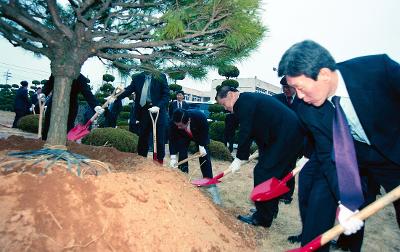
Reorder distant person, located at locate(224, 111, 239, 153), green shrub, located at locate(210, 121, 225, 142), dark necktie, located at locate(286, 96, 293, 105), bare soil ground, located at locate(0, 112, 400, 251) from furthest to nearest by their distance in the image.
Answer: green shrub, located at locate(210, 121, 225, 142) < distant person, located at locate(224, 111, 239, 153) < dark necktie, located at locate(286, 96, 293, 105) < bare soil ground, located at locate(0, 112, 400, 251)

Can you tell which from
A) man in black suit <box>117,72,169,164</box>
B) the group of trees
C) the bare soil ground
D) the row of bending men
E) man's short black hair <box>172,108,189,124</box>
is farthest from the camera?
man in black suit <box>117,72,169,164</box>

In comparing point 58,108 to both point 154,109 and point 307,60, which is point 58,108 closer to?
point 154,109

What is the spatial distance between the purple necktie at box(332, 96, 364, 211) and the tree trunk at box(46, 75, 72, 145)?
7.69 ft

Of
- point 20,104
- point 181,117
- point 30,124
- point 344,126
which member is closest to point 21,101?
point 20,104

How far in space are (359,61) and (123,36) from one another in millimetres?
2102

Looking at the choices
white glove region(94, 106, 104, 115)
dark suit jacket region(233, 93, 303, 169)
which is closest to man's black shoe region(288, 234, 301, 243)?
dark suit jacket region(233, 93, 303, 169)

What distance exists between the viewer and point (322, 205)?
1.93 metres

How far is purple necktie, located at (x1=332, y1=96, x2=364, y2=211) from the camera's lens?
5.35 feet

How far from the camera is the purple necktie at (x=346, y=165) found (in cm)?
163

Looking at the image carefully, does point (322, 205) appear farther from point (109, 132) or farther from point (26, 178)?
point (109, 132)

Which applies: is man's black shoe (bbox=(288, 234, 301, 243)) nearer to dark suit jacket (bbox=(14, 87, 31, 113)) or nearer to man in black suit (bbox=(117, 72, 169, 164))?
man in black suit (bbox=(117, 72, 169, 164))

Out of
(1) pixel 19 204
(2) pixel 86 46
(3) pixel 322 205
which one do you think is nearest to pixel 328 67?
(3) pixel 322 205

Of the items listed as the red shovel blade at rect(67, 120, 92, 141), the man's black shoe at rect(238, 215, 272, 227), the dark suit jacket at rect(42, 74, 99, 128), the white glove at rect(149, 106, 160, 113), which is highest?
the dark suit jacket at rect(42, 74, 99, 128)

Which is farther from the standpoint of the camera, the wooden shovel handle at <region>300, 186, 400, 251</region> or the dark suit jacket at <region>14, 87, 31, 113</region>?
the dark suit jacket at <region>14, 87, 31, 113</region>
